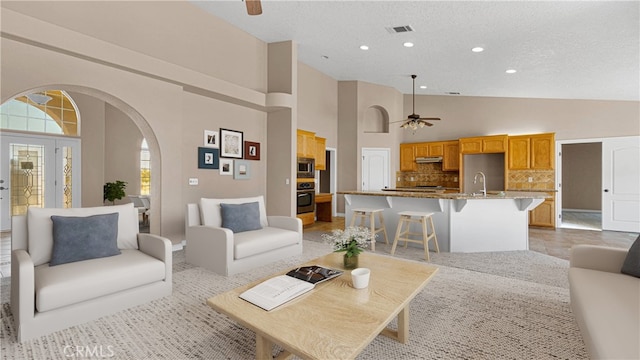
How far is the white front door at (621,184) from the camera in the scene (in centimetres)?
626

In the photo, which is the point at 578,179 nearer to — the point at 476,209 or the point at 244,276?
the point at 476,209

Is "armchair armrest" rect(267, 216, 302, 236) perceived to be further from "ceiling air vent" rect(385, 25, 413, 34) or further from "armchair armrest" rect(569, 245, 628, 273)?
"ceiling air vent" rect(385, 25, 413, 34)

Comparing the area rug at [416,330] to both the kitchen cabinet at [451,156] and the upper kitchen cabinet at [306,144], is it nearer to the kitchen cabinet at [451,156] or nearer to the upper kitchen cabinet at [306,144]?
the upper kitchen cabinet at [306,144]

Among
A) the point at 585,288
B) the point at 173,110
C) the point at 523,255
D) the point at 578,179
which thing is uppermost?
the point at 173,110

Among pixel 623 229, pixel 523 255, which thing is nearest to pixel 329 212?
pixel 523 255

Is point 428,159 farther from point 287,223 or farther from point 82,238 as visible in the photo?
point 82,238

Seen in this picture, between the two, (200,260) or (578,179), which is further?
(578,179)

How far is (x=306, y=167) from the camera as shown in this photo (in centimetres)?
676

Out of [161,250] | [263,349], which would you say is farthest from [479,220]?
[161,250]

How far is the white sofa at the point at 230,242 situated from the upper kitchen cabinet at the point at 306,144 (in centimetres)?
252

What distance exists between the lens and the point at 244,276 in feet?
11.2

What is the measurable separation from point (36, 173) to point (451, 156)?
960 cm

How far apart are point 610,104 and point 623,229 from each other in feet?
8.66

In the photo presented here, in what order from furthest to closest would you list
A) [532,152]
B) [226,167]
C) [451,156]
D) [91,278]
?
[451,156]
[532,152]
[226,167]
[91,278]
